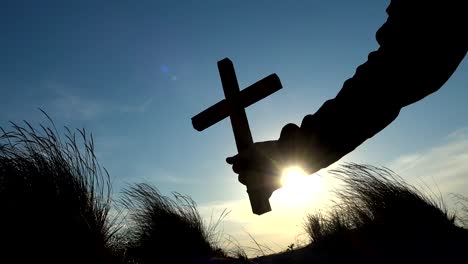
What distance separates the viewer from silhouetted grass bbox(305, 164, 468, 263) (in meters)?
3.63

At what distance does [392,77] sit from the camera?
41.2 inches

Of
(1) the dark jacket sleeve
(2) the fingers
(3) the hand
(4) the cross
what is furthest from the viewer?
(4) the cross

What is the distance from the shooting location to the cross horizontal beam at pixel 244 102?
109 inches

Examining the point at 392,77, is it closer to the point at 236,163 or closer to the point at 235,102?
the point at 236,163

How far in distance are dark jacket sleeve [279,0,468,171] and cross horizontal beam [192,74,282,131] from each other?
153 centimetres

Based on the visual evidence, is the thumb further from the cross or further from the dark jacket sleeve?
the cross

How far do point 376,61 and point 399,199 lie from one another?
3.73 m

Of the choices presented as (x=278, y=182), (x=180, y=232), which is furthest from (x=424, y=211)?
(x=278, y=182)

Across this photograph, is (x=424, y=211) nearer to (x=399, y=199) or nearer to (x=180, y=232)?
(x=399, y=199)

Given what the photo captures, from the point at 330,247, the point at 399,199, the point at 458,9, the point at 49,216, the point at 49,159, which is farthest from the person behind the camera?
the point at 399,199

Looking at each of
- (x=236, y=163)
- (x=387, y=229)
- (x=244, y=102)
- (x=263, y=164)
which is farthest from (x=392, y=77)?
(x=387, y=229)

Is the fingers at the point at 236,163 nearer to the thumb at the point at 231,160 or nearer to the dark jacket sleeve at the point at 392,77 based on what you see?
the thumb at the point at 231,160

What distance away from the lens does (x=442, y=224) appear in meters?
4.22

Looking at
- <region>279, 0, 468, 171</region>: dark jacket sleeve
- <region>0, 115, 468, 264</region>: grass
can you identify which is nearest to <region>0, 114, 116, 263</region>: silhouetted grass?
<region>0, 115, 468, 264</region>: grass
